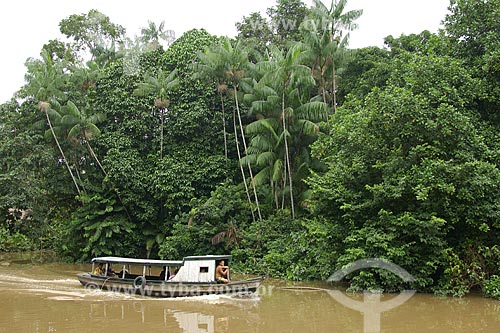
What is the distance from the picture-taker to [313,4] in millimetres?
21844

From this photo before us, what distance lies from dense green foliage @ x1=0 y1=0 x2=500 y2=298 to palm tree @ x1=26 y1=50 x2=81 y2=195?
0.25 ft

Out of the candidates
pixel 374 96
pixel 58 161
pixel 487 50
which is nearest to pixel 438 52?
pixel 487 50

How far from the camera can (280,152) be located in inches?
819

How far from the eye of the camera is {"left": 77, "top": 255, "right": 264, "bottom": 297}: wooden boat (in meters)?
13.2

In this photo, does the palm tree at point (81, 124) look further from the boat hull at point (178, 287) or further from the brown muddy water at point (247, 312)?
the boat hull at point (178, 287)

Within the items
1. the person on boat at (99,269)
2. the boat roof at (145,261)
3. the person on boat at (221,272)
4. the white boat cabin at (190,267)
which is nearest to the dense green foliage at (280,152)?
the person on boat at (221,272)

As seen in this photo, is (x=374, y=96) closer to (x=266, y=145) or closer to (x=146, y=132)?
(x=266, y=145)


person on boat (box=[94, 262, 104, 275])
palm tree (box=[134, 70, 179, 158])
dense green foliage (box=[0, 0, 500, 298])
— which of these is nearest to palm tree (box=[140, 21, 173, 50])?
dense green foliage (box=[0, 0, 500, 298])

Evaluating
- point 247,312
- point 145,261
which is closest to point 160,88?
point 145,261

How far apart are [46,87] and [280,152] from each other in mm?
11428

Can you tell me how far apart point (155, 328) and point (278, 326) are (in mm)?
2521

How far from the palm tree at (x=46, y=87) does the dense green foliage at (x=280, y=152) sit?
8 centimetres

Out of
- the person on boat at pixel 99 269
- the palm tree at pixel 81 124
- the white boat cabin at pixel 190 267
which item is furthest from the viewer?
the palm tree at pixel 81 124

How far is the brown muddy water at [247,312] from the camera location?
32.7 ft
